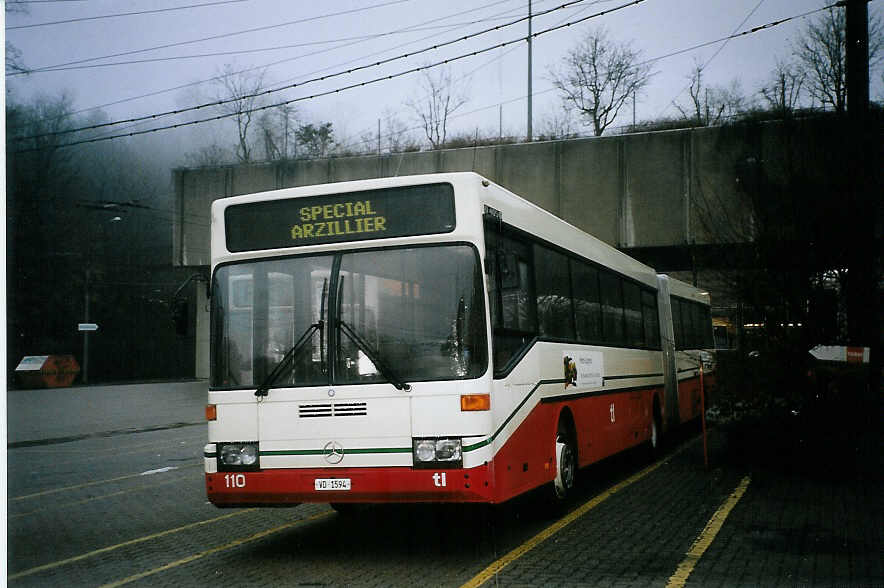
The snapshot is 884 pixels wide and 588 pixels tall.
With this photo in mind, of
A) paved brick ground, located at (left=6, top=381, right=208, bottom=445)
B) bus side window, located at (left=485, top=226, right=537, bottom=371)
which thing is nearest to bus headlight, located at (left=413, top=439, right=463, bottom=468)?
bus side window, located at (left=485, top=226, right=537, bottom=371)

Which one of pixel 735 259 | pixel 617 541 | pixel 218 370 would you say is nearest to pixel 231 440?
pixel 218 370

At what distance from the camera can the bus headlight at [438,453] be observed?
751 centimetres

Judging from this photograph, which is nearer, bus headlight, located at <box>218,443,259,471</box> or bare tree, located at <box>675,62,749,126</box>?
bus headlight, located at <box>218,443,259,471</box>

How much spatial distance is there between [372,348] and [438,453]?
3.33 feet

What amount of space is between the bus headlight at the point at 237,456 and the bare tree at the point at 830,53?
29.0 ft

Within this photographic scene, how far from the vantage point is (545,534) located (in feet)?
29.5

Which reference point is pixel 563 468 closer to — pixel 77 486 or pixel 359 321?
pixel 359 321

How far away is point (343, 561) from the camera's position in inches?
312

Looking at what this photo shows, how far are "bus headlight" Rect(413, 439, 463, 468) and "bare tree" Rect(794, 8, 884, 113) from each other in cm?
783

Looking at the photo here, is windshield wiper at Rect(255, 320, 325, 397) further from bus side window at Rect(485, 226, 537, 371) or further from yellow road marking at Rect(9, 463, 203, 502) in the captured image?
yellow road marking at Rect(9, 463, 203, 502)

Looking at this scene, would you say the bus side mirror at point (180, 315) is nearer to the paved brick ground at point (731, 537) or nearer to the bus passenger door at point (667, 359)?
the paved brick ground at point (731, 537)

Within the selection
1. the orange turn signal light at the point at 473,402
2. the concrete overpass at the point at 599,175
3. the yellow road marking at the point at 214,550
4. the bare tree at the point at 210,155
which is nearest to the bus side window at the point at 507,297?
the orange turn signal light at the point at 473,402

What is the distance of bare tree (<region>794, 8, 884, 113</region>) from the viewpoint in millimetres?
12047

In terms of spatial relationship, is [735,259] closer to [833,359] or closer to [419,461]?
[833,359]
